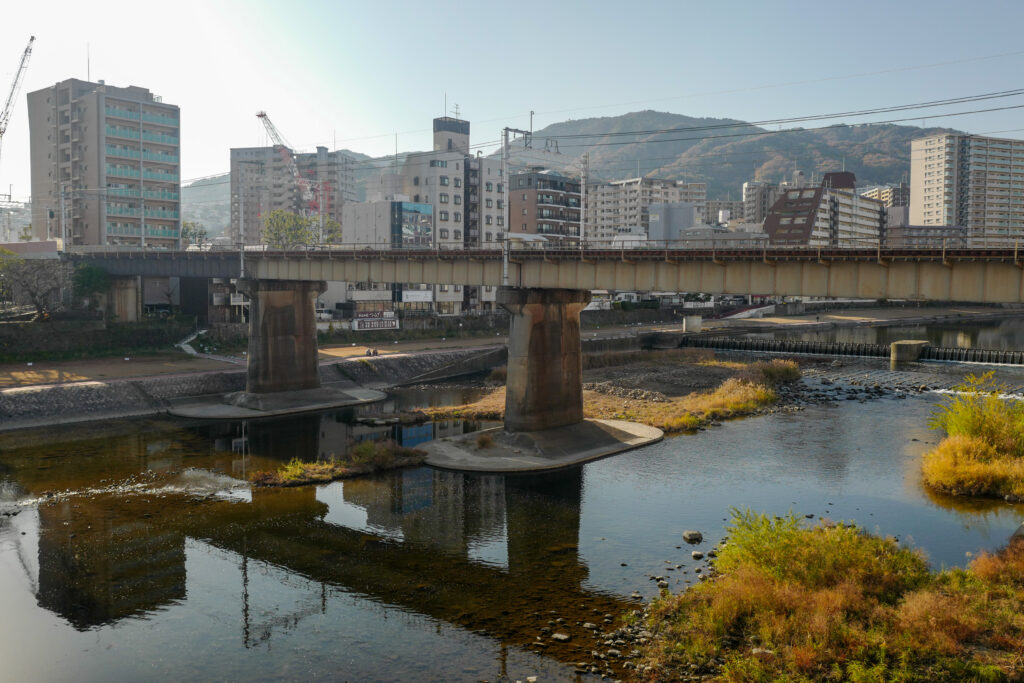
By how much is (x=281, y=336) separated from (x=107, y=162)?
67843mm

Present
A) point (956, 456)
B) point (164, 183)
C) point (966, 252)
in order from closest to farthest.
Result: point (966, 252), point (956, 456), point (164, 183)

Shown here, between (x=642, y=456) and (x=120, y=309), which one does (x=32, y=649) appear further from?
(x=120, y=309)

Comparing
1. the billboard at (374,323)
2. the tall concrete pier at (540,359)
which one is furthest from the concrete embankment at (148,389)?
the tall concrete pier at (540,359)

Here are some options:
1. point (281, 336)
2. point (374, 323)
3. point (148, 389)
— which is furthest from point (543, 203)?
point (148, 389)

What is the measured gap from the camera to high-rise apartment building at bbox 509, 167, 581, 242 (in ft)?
446

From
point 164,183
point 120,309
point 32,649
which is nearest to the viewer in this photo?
point 32,649

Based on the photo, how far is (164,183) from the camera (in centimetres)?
11419

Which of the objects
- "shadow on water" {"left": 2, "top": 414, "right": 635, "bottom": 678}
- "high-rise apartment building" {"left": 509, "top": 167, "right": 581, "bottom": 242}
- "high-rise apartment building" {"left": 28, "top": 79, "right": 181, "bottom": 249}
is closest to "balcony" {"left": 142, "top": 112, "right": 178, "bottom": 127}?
"high-rise apartment building" {"left": 28, "top": 79, "right": 181, "bottom": 249}

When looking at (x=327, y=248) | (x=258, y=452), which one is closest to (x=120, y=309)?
(x=327, y=248)

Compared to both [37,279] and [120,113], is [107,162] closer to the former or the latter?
[120,113]

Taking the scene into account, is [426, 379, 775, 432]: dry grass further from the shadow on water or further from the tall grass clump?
the tall grass clump

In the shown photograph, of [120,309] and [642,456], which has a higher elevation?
[120,309]

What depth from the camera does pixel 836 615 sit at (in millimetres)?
20125

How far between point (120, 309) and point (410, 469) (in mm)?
58240
